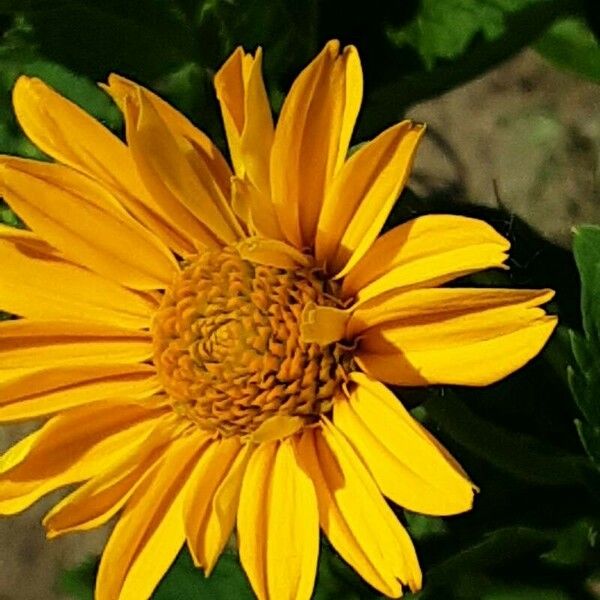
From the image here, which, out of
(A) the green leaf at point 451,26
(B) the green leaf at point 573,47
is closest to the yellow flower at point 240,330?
(A) the green leaf at point 451,26

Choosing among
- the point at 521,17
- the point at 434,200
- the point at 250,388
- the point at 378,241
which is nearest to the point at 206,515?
the point at 250,388

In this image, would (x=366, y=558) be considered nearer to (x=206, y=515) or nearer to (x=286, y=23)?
(x=206, y=515)

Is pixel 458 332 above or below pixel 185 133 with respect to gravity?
below

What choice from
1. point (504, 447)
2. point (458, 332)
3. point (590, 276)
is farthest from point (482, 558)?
point (458, 332)

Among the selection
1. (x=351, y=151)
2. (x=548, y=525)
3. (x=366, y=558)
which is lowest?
(x=548, y=525)

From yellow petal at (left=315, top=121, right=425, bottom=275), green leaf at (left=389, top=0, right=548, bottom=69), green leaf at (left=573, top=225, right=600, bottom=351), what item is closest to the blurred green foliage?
green leaf at (left=389, top=0, right=548, bottom=69)

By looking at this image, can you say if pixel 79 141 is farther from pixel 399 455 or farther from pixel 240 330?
pixel 399 455

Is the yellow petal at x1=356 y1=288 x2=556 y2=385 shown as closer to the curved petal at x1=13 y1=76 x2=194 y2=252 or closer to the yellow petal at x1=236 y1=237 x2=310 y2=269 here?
the yellow petal at x1=236 y1=237 x2=310 y2=269
